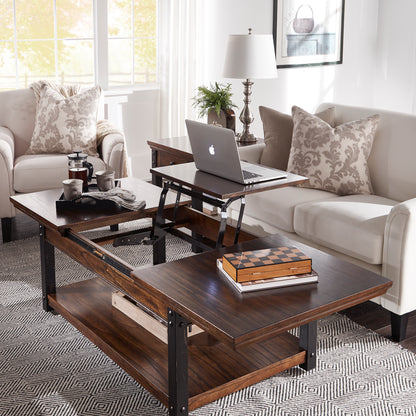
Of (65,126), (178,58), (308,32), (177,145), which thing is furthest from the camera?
(308,32)

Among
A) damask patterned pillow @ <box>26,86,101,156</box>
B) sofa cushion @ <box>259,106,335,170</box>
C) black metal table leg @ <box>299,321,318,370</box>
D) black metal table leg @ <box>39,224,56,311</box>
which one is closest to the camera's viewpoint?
black metal table leg @ <box>299,321,318,370</box>

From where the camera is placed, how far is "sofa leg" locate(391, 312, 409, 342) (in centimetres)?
257

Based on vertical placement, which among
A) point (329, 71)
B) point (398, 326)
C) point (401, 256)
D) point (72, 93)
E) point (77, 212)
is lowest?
point (398, 326)

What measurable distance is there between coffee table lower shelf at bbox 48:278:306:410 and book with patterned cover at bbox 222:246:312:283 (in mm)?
377

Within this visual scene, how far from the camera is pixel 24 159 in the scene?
153 inches

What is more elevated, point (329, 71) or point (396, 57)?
point (396, 57)

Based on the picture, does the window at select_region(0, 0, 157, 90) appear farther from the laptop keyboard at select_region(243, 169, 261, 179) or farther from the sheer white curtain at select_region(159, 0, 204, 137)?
the laptop keyboard at select_region(243, 169, 261, 179)

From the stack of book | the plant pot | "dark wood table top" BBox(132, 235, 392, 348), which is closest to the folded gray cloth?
"dark wood table top" BBox(132, 235, 392, 348)

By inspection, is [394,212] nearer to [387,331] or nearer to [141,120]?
[387,331]

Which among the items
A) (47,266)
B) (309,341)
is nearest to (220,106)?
(47,266)

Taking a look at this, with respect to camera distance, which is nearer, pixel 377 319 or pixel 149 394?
pixel 149 394

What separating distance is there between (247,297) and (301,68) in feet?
12.7

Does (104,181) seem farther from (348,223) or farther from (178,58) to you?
(178,58)

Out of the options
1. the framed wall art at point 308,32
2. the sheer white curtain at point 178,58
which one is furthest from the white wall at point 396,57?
the sheer white curtain at point 178,58
